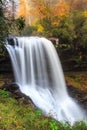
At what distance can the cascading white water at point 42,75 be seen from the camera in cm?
1451

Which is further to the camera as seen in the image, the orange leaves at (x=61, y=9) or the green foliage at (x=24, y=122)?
the orange leaves at (x=61, y=9)

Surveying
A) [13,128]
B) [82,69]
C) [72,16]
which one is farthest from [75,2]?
[13,128]

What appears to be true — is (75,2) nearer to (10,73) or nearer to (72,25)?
(72,25)

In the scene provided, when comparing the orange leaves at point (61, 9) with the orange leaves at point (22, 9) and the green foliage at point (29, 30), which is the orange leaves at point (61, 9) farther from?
the orange leaves at point (22, 9)

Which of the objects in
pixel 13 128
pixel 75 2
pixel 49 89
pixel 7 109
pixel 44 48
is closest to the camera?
pixel 13 128

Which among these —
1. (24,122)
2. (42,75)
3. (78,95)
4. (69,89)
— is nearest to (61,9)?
(42,75)

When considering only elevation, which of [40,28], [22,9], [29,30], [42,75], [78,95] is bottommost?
[78,95]

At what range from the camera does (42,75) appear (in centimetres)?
1678

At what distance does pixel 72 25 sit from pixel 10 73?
20.6 feet

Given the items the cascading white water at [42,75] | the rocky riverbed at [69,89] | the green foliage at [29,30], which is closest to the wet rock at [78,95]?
the rocky riverbed at [69,89]

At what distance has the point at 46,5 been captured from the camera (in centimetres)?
2411

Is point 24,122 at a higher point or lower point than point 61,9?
lower

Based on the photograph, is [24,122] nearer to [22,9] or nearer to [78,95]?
[78,95]

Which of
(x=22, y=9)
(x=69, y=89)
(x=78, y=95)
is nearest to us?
(x=78, y=95)
